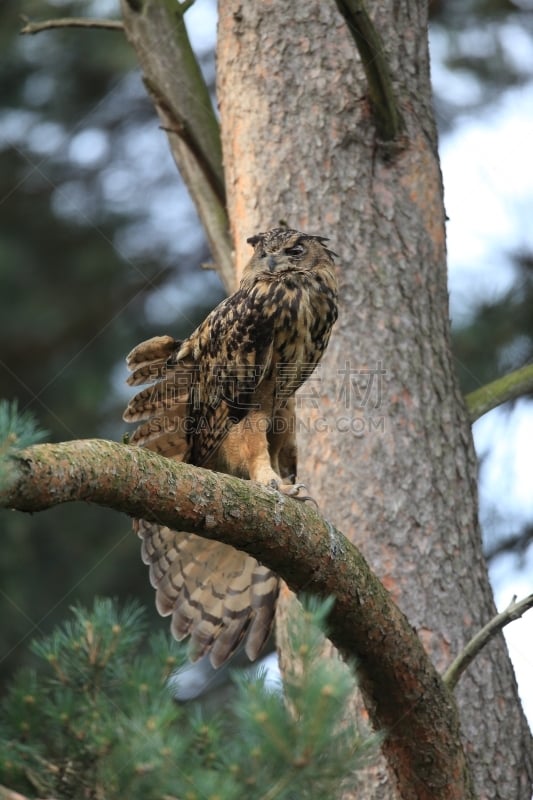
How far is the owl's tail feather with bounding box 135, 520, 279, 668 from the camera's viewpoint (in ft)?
14.2

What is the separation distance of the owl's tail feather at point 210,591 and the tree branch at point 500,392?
108 cm

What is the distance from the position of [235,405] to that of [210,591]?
2.57 feet

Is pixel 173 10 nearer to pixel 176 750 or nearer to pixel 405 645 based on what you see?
pixel 405 645

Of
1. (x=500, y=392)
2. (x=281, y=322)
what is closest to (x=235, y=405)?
(x=281, y=322)

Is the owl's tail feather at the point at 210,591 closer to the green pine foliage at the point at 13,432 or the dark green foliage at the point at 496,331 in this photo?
the green pine foliage at the point at 13,432

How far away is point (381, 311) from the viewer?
4441 mm

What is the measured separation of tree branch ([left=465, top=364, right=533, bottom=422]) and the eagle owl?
0.77m

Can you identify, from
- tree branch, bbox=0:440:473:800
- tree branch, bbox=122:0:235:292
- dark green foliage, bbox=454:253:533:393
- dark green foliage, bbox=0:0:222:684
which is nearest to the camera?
tree branch, bbox=0:440:473:800

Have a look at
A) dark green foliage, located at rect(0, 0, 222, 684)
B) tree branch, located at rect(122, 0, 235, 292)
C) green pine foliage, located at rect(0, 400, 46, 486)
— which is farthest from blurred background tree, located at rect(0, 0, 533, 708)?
green pine foliage, located at rect(0, 400, 46, 486)

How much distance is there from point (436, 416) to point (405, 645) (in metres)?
1.33

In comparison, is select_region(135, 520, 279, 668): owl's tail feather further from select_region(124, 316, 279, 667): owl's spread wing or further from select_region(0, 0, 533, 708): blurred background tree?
select_region(0, 0, 533, 708): blurred background tree

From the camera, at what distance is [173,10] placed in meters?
5.12

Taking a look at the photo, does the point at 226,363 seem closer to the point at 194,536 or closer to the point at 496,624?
the point at 194,536

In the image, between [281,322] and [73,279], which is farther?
[73,279]
